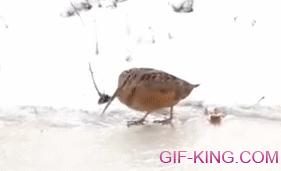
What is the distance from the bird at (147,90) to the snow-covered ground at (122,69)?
19cm

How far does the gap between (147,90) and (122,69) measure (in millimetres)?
1140

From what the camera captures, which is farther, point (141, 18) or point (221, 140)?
point (141, 18)

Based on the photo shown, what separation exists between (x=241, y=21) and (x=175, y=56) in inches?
30.4

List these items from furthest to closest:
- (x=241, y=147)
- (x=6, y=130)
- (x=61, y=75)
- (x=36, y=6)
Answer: (x=36, y=6)
(x=61, y=75)
(x=6, y=130)
(x=241, y=147)

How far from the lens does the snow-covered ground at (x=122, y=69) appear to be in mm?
5152

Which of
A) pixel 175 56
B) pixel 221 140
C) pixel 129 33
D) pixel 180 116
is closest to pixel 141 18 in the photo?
pixel 129 33

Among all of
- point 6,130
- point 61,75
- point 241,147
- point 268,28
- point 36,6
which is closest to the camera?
point 241,147

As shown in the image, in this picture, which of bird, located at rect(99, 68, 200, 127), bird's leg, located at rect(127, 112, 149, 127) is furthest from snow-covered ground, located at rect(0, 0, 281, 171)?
bird, located at rect(99, 68, 200, 127)

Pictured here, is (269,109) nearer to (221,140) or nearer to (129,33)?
(221,140)

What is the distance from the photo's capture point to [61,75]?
252 inches

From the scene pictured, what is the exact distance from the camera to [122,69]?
6438mm

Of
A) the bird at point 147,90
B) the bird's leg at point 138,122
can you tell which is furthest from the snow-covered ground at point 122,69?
the bird at point 147,90

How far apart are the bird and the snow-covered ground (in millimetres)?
194

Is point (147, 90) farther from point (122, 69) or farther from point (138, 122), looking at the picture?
point (122, 69)
